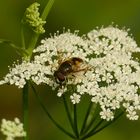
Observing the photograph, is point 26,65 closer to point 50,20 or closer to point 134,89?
point 134,89

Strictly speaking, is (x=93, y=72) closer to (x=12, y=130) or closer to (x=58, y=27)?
(x=12, y=130)

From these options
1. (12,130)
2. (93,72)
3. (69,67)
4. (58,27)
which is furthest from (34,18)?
(58,27)

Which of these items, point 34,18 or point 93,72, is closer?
point 34,18

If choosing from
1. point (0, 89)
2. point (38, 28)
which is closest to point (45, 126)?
point (0, 89)

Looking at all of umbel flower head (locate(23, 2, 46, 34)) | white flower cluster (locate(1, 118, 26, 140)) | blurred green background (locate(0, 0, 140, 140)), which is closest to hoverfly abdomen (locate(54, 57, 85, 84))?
umbel flower head (locate(23, 2, 46, 34))

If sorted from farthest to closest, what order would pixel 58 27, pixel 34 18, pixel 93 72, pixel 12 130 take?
pixel 58 27
pixel 93 72
pixel 34 18
pixel 12 130

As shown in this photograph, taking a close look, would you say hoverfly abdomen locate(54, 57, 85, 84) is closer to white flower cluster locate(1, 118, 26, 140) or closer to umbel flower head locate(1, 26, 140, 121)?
umbel flower head locate(1, 26, 140, 121)
